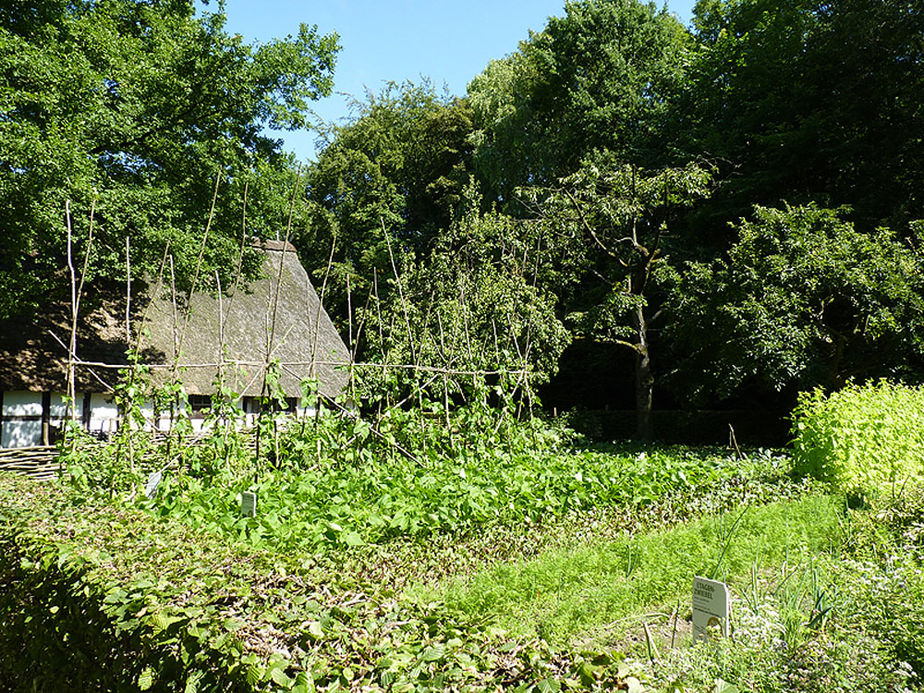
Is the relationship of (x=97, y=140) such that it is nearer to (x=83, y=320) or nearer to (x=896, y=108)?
(x=83, y=320)

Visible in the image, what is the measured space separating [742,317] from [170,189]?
33.8 ft

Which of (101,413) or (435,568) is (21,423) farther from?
(435,568)

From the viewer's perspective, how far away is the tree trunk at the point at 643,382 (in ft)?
52.6

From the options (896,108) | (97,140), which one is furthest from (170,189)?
(896,108)

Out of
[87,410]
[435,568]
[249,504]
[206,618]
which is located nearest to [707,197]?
[435,568]

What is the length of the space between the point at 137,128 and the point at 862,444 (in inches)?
484

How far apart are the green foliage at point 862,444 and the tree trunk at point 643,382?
25.0ft

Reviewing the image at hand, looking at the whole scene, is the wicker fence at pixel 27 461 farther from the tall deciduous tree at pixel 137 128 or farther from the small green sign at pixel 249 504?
the small green sign at pixel 249 504

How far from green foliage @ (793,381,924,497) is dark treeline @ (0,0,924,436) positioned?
323cm

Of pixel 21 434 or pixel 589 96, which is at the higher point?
pixel 589 96

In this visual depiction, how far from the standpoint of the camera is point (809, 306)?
12.0 m

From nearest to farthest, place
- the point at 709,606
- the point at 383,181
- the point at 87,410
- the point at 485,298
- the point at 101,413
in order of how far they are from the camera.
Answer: the point at 709,606 → the point at 87,410 → the point at 101,413 → the point at 485,298 → the point at 383,181

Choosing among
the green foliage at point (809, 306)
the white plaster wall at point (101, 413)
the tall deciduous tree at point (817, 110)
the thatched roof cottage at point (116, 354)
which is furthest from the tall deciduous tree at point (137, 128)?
the tall deciduous tree at point (817, 110)

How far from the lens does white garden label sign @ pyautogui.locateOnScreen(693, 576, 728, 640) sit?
2.96 metres
